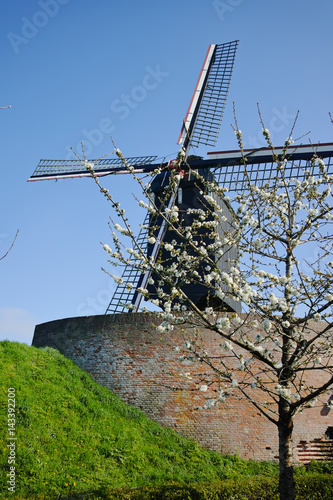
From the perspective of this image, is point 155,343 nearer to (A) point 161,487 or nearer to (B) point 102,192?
(A) point 161,487

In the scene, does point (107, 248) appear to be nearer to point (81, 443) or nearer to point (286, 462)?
point (286, 462)

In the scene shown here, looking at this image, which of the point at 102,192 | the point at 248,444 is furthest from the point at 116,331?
the point at 102,192

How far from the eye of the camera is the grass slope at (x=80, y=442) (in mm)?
7907

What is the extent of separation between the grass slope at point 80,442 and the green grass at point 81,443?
17 mm

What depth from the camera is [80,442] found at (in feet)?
29.8

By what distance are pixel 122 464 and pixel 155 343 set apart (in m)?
3.57

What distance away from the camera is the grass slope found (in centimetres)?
791

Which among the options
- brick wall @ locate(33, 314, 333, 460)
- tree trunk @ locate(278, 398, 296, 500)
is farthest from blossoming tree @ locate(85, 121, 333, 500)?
brick wall @ locate(33, 314, 333, 460)

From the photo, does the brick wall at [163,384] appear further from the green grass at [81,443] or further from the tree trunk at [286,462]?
the tree trunk at [286,462]

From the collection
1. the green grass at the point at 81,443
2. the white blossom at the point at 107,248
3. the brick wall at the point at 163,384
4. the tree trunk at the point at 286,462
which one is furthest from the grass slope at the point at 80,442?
the white blossom at the point at 107,248

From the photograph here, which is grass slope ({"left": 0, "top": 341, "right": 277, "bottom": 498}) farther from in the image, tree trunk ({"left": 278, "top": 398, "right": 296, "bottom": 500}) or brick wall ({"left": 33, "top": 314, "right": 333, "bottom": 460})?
tree trunk ({"left": 278, "top": 398, "right": 296, "bottom": 500})

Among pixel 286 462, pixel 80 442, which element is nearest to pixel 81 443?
pixel 80 442

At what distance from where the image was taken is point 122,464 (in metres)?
8.92

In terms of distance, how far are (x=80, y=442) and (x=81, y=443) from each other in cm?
4
